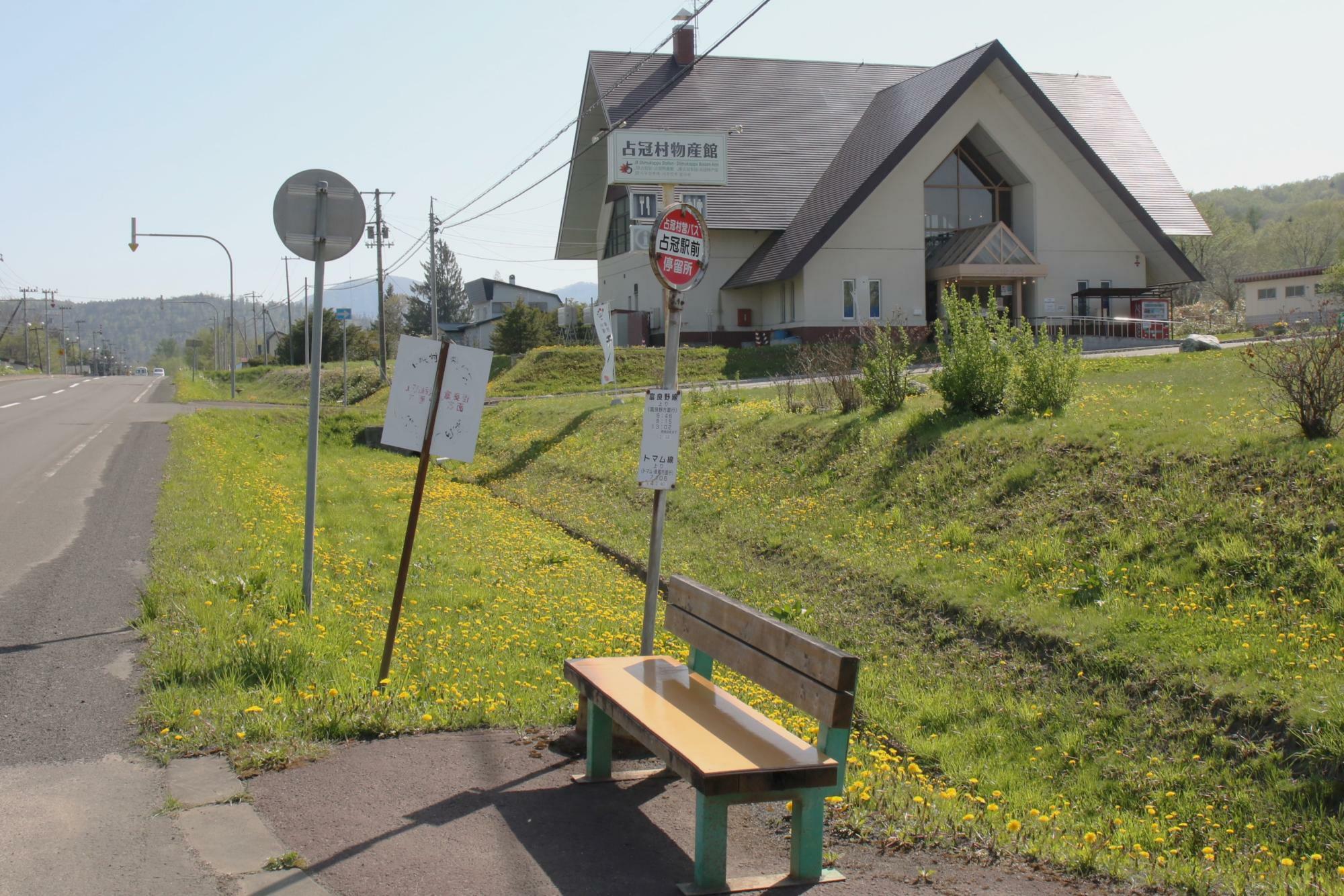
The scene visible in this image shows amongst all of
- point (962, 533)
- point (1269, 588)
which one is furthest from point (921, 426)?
point (1269, 588)

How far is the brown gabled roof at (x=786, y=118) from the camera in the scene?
4003 centimetres

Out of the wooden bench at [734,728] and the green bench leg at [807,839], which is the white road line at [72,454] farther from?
the green bench leg at [807,839]

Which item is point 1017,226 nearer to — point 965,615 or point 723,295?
point 723,295

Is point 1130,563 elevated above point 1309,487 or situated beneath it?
situated beneath

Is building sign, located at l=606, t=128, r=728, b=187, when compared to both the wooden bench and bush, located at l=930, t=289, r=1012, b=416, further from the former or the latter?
bush, located at l=930, t=289, r=1012, b=416

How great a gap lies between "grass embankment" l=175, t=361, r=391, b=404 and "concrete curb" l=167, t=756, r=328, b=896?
116 ft

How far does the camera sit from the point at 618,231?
46281mm

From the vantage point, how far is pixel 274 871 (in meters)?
4.34

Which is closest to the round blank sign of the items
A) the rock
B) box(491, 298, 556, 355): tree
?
the rock

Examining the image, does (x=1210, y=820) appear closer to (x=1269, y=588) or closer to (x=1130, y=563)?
(x=1269, y=588)

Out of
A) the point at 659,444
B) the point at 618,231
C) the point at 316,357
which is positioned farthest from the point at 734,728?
the point at 618,231

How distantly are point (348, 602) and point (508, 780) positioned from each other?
4431 mm

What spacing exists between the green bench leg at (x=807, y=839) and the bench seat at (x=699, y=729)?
0.16 meters

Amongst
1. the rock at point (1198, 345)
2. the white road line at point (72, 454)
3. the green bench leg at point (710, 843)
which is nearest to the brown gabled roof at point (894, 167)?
the rock at point (1198, 345)
